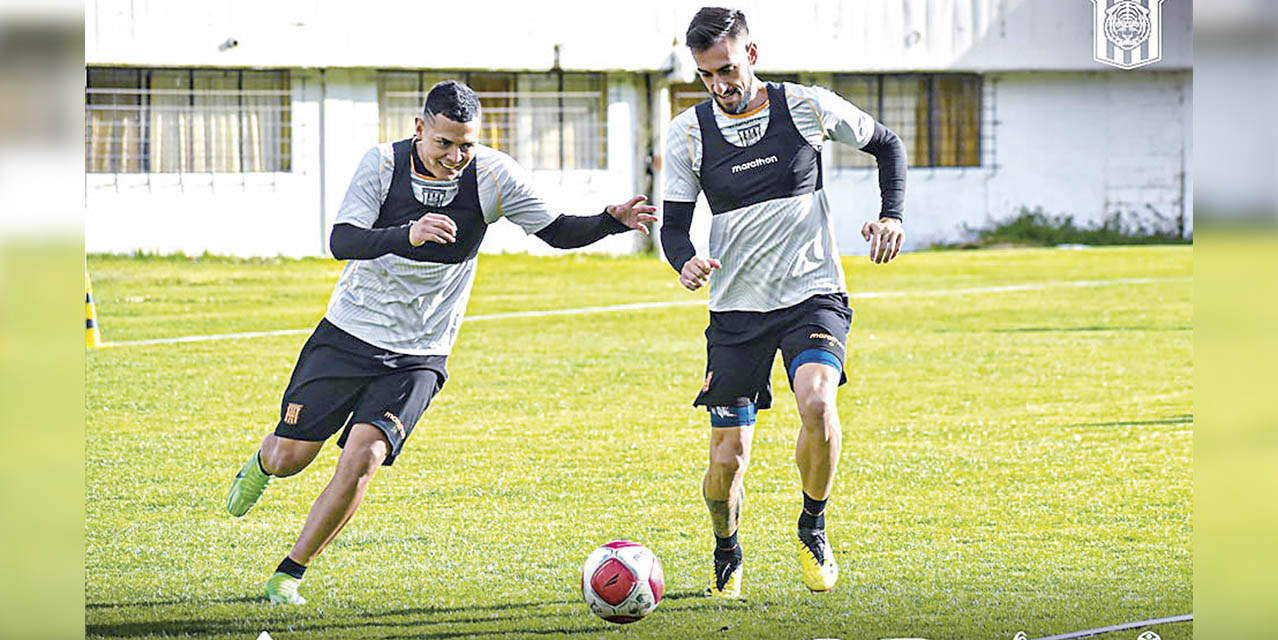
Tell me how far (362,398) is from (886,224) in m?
1.86

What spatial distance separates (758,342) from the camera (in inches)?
251

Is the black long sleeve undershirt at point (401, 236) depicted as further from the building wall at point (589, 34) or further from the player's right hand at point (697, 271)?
the building wall at point (589, 34)

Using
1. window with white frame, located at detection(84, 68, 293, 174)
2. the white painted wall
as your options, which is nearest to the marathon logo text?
window with white frame, located at detection(84, 68, 293, 174)

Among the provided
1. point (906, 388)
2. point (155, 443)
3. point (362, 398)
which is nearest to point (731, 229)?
point (362, 398)

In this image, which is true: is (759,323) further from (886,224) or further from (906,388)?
(906,388)

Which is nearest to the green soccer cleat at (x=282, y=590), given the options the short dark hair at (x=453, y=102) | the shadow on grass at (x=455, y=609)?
the shadow on grass at (x=455, y=609)

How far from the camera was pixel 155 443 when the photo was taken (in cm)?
977

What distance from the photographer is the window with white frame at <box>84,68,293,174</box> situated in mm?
13898

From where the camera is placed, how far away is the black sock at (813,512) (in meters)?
6.26

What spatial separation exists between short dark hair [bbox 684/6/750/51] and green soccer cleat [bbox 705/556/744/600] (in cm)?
177

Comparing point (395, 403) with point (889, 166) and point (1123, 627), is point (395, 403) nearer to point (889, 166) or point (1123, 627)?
point (889, 166)

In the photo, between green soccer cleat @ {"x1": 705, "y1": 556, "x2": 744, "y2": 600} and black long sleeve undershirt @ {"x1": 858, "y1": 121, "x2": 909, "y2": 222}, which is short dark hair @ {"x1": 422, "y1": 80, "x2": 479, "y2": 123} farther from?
green soccer cleat @ {"x1": 705, "y1": 556, "x2": 744, "y2": 600}

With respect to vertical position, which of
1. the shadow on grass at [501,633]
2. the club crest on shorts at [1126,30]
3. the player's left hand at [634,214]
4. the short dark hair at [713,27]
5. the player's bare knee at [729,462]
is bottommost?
the shadow on grass at [501,633]

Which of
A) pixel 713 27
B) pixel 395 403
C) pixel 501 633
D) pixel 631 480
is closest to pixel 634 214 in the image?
pixel 713 27
